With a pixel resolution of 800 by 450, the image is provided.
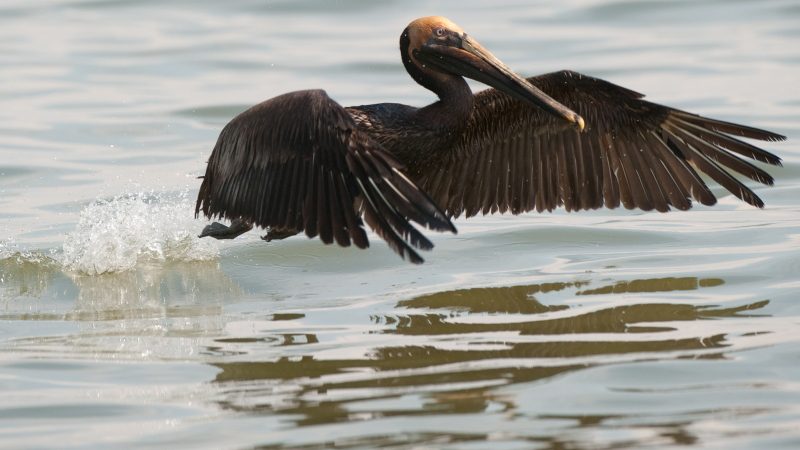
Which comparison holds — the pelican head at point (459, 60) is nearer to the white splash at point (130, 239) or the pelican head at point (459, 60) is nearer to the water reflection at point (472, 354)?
the water reflection at point (472, 354)

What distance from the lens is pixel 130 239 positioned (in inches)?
301

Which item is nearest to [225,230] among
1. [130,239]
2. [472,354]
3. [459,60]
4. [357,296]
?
[357,296]

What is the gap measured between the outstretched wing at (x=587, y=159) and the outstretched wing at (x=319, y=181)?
121 centimetres

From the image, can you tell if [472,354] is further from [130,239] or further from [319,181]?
[130,239]

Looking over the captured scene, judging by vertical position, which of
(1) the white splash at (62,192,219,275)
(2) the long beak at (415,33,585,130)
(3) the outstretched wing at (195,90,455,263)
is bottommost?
(1) the white splash at (62,192,219,275)

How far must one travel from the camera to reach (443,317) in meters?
6.29

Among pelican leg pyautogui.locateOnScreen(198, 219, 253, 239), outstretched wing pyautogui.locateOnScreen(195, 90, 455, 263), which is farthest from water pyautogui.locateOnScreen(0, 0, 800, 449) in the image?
outstretched wing pyautogui.locateOnScreen(195, 90, 455, 263)

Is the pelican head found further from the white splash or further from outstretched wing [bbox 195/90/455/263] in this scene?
the white splash

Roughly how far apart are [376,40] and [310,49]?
0.80 metres

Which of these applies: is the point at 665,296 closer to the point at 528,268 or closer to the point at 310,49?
the point at 528,268

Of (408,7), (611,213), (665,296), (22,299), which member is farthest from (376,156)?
(408,7)

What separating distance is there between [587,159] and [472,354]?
2006mm

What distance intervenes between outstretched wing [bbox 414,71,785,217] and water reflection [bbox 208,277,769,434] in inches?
23.4

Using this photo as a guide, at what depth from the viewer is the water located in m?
4.81
